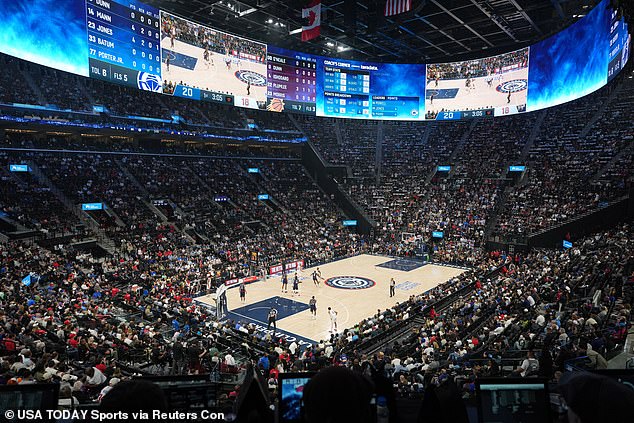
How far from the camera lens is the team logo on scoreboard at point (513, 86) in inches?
1750

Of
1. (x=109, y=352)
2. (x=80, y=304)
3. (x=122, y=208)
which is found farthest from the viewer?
(x=122, y=208)

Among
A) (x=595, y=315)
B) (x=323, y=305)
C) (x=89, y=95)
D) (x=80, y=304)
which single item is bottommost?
(x=323, y=305)

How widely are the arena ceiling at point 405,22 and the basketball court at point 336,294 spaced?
18.1m

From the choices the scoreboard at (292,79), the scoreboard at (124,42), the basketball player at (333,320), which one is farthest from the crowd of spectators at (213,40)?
the basketball player at (333,320)

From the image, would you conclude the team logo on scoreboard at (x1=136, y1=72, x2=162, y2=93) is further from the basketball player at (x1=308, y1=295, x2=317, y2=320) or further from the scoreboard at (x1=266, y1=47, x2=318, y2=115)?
the basketball player at (x1=308, y1=295, x2=317, y2=320)

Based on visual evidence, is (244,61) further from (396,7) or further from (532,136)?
(532,136)

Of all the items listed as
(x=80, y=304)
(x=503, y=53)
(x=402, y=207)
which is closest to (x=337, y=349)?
(x=80, y=304)

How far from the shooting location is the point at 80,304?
55.1 feet

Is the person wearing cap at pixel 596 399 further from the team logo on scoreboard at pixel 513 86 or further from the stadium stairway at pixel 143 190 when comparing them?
the team logo on scoreboard at pixel 513 86

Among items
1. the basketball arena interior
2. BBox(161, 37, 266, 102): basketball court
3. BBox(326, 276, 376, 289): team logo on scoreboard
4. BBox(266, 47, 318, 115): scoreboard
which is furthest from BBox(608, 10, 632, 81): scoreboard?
BBox(161, 37, 266, 102): basketball court

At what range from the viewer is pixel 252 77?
40.5 m

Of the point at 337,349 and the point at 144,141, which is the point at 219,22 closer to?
the point at 144,141

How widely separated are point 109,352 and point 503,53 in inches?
1911

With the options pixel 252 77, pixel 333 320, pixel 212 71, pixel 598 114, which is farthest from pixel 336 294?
pixel 598 114
